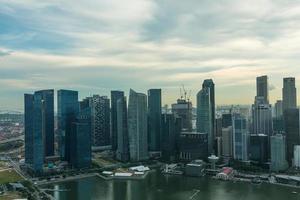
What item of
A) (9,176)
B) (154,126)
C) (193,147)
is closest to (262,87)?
(154,126)

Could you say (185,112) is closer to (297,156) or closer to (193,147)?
(193,147)

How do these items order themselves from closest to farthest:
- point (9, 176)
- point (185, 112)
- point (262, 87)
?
point (9, 176)
point (185, 112)
point (262, 87)

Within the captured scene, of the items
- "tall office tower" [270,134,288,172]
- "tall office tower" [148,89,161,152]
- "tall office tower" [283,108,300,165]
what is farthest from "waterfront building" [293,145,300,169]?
"tall office tower" [148,89,161,152]

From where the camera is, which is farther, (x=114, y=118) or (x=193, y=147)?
(x=114, y=118)

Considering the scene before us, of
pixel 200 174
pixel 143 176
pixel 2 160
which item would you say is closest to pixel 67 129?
pixel 2 160

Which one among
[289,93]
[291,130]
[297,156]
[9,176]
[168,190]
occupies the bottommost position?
[168,190]

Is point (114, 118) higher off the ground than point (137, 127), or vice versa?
point (114, 118)

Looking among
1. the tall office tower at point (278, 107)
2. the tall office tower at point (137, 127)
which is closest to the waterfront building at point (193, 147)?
the tall office tower at point (137, 127)

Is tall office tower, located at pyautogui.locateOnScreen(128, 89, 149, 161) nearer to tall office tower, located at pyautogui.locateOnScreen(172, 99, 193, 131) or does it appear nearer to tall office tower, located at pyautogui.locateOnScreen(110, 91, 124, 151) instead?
tall office tower, located at pyautogui.locateOnScreen(110, 91, 124, 151)
